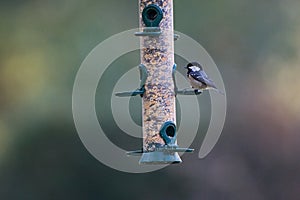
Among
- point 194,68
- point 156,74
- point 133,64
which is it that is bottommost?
point 156,74

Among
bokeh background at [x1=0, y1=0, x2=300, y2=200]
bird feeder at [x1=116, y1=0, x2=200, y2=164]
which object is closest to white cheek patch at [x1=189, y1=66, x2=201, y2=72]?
bird feeder at [x1=116, y1=0, x2=200, y2=164]

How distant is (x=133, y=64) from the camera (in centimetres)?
1542

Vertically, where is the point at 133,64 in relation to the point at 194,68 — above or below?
above

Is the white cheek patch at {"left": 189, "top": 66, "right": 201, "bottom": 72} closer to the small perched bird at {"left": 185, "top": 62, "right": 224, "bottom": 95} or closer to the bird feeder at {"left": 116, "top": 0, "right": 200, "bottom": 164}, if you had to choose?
the small perched bird at {"left": 185, "top": 62, "right": 224, "bottom": 95}

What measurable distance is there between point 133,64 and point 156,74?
14.3ft

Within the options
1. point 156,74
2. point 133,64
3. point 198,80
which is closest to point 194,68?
point 198,80

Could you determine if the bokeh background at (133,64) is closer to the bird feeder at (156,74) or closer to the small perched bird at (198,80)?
the small perched bird at (198,80)

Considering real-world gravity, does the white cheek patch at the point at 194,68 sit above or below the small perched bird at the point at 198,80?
above

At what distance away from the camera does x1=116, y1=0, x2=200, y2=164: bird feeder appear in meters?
11.0

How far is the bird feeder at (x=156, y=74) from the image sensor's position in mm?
10961

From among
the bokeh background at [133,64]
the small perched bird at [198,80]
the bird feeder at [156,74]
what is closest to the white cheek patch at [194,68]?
the small perched bird at [198,80]

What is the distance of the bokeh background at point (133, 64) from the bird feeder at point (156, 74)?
411cm

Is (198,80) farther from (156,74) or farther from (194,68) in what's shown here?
(156,74)

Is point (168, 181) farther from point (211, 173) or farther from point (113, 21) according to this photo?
point (113, 21)
